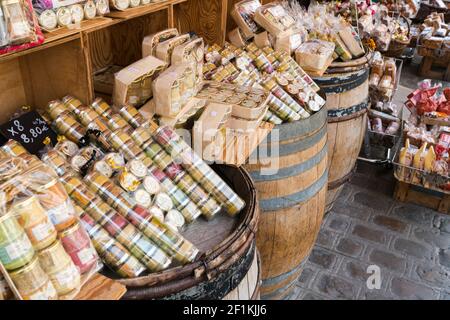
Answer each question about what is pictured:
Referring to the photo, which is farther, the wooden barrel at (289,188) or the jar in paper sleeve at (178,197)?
the wooden barrel at (289,188)

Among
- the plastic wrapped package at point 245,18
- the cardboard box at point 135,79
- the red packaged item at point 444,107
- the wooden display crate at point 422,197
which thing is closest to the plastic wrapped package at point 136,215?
the cardboard box at point 135,79

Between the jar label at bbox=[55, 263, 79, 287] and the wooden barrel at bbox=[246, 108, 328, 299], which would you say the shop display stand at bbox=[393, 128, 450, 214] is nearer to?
the wooden barrel at bbox=[246, 108, 328, 299]

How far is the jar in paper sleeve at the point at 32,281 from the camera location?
123 cm

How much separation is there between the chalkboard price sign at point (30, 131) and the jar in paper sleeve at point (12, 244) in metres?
0.71

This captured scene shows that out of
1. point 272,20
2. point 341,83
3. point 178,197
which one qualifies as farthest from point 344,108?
point 178,197

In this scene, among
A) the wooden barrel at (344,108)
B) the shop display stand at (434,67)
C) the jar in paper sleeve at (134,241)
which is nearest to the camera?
the jar in paper sleeve at (134,241)

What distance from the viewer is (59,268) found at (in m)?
1.31

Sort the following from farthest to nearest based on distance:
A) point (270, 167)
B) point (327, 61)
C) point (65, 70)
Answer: point (327, 61), point (270, 167), point (65, 70)

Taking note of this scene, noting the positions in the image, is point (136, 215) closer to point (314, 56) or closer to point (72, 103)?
point (72, 103)

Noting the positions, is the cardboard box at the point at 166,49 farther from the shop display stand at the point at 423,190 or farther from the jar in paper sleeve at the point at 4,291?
the shop display stand at the point at 423,190

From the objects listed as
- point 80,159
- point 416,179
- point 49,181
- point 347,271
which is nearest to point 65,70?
point 80,159

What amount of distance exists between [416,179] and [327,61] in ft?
4.86
